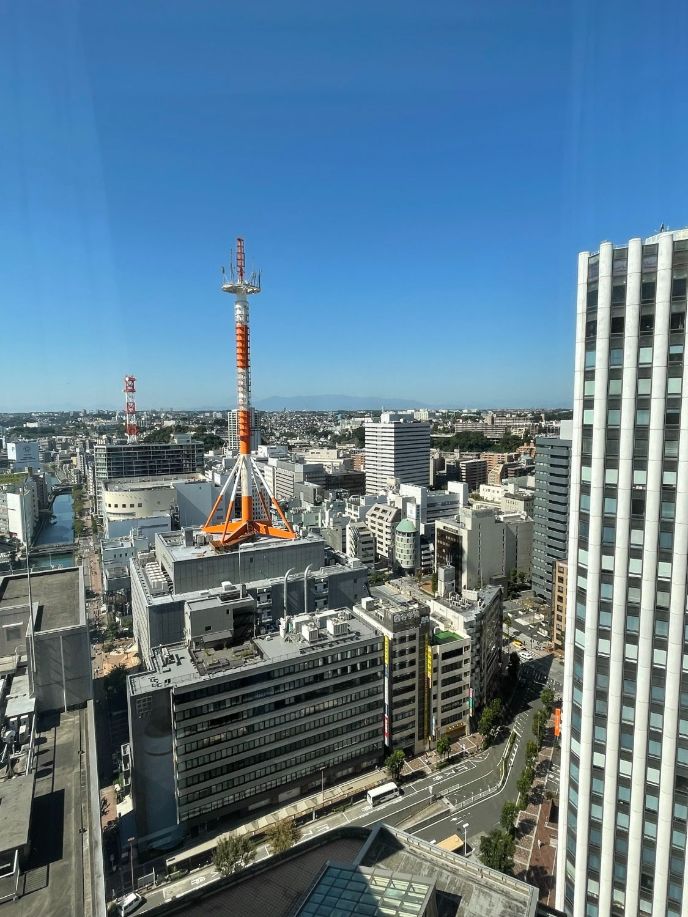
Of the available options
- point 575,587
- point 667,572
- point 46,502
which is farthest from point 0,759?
point 46,502

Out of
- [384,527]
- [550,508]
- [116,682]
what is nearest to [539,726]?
[550,508]

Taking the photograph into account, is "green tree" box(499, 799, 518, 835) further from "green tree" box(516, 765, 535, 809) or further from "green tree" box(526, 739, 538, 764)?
"green tree" box(526, 739, 538, 764)

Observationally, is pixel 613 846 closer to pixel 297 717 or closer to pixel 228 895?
pixel 228 895

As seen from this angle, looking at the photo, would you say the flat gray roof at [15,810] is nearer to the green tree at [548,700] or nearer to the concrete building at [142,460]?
the green tree at [548,700]

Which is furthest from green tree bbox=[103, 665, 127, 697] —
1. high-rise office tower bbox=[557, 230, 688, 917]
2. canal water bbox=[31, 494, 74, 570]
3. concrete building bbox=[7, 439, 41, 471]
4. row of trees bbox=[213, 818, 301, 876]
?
concrete building bbox=[7, 439, 41, 471]

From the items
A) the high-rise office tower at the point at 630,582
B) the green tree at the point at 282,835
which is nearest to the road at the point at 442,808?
the green tree at the point at 282,835
